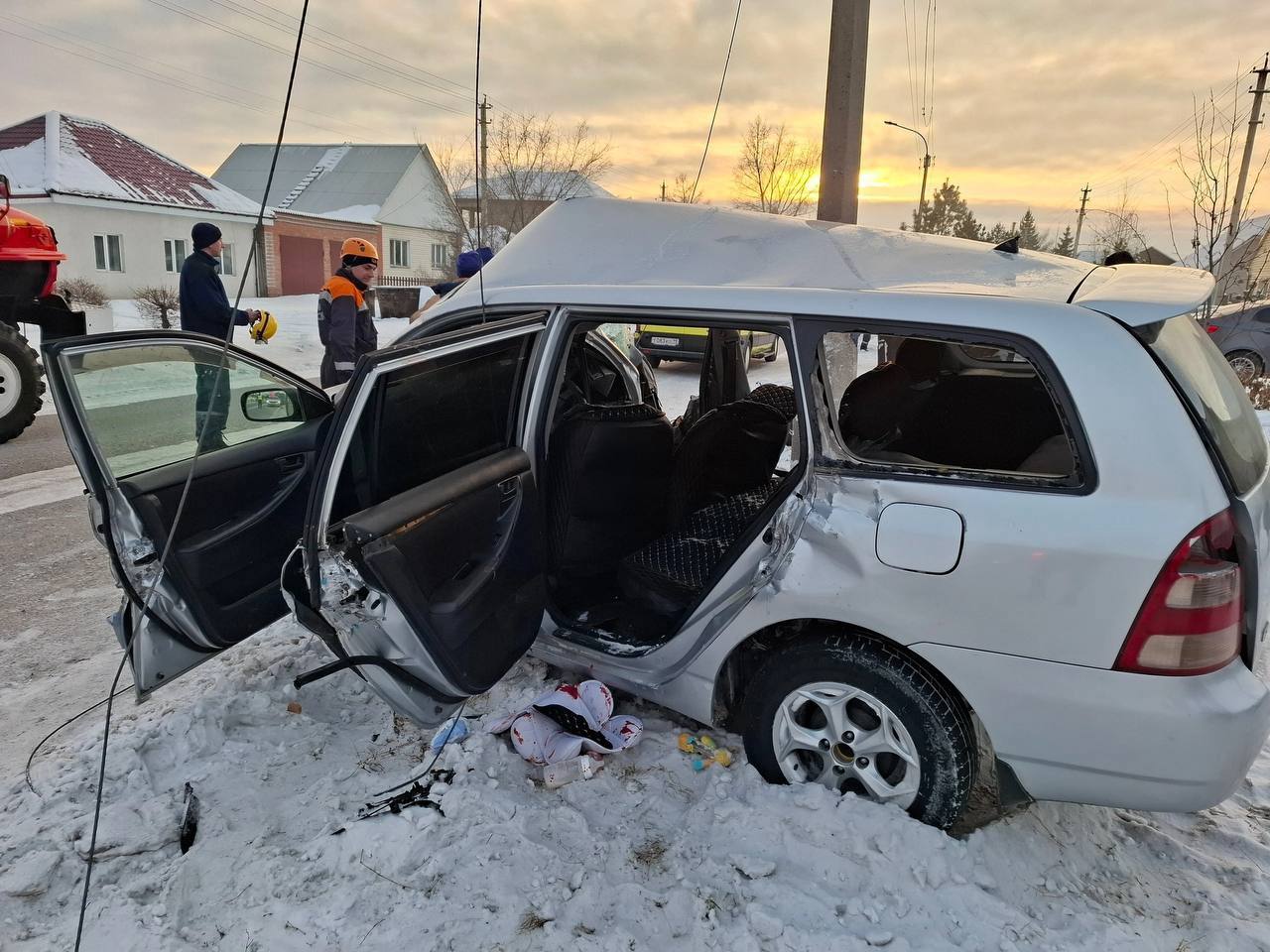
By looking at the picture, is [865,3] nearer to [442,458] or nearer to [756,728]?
[442,458]

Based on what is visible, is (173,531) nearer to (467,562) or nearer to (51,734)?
(467,562)

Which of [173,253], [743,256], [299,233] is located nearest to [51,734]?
[743,256]

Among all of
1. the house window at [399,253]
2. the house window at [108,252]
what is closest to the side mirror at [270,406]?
the house window at [108,252]

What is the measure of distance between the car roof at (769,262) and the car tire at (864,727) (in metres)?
1.08

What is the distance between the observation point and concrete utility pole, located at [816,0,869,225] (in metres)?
6.82

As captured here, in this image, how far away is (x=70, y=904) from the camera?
209 centimetres

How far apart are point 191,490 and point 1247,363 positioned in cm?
1426

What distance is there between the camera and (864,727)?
233 cm

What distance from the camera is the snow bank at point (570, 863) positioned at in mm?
2020

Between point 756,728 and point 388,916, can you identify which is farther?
point 756,728

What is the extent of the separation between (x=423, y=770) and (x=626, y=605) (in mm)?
1046

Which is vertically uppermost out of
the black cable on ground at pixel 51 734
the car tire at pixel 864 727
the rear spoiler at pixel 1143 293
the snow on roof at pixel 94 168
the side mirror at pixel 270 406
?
the snow on roof at pixel 94 168

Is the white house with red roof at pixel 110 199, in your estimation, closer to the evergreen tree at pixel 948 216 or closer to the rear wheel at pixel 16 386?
the rear wheel at pixel 16 386

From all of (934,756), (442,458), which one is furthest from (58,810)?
(934,756)
